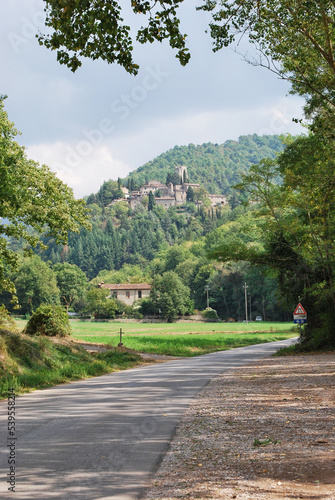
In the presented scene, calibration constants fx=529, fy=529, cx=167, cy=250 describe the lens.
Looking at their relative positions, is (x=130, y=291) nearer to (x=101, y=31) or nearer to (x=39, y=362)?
(x=39, y=362)

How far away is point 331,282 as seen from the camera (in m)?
26.7

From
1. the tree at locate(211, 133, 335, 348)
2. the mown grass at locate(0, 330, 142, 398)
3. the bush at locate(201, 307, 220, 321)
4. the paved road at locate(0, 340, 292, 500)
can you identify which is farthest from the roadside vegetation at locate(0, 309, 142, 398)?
the bush at locate(201, 307, 220, 321)

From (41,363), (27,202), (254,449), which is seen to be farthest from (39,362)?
(254,449)

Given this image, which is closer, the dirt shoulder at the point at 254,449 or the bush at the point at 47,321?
the dirt shoulder at the point at 254,449

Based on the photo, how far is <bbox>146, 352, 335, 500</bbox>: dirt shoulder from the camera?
197 inches

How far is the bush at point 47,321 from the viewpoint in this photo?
25016 mm

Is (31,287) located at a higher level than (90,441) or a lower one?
higher

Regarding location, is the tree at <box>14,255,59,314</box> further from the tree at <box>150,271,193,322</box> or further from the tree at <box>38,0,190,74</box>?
the tree at <box>38,0,190,74</box>

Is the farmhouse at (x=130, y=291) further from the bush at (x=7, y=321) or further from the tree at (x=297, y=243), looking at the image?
the bush at (x=7, y=321)

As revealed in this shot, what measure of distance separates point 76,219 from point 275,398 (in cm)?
1405

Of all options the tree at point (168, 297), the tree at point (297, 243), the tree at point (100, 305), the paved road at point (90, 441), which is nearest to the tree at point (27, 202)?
the paved road at point (90, 441)

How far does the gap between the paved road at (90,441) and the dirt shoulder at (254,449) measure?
1.05ft

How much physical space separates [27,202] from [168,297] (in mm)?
100362

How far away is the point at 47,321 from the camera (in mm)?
25188
